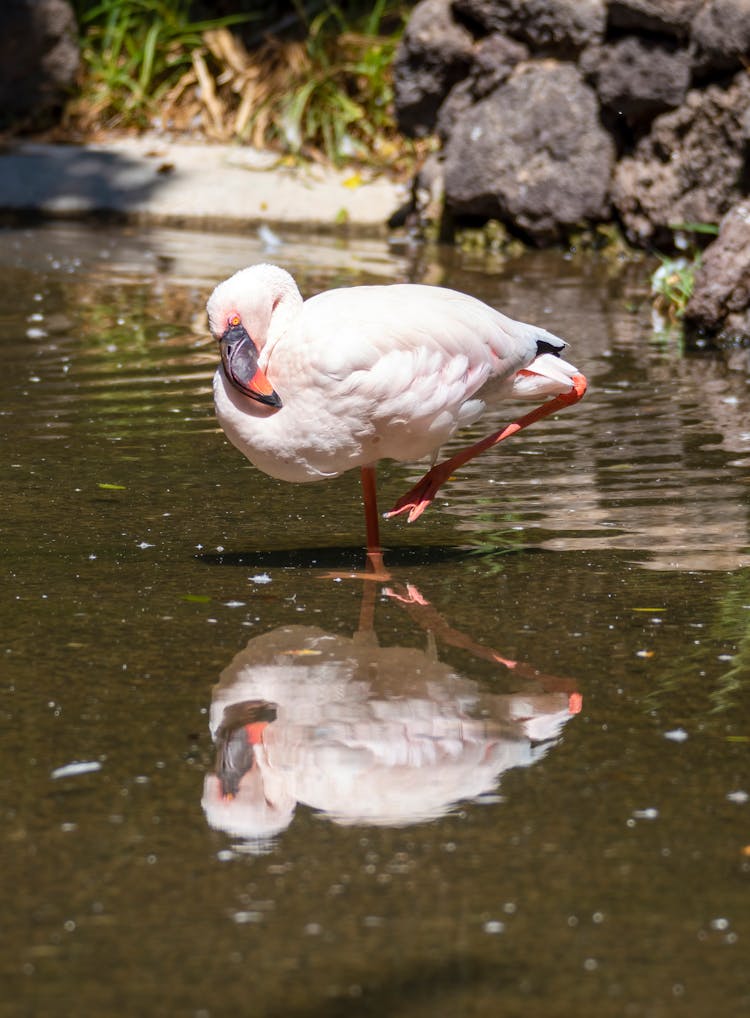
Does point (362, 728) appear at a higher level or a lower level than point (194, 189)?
higher

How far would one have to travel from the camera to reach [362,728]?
3.50 m

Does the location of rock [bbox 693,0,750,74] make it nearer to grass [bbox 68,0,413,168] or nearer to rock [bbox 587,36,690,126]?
rock [bbox 587,36,690,126]

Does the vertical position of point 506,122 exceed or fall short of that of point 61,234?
it exceeds it

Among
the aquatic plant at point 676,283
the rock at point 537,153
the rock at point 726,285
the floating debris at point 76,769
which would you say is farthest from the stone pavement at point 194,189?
the floating debris at point 76,769

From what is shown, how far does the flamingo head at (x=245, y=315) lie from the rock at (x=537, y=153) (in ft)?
22.7

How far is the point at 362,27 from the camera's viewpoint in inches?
544

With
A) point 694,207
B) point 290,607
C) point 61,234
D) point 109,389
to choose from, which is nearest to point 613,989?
point 290,607

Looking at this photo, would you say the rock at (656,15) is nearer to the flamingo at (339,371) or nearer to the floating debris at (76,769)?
the flamingo at (339,371)

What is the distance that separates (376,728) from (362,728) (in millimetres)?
31

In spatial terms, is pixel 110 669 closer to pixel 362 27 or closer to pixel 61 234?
pixel 61 234

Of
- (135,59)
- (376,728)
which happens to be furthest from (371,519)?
(135,59)

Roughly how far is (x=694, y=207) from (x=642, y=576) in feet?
20.0

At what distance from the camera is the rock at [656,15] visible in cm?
994

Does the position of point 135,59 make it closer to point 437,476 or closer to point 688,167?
point 688,167
